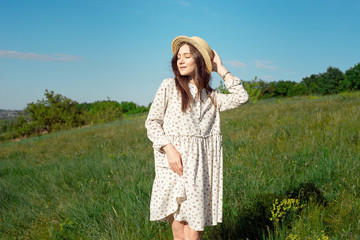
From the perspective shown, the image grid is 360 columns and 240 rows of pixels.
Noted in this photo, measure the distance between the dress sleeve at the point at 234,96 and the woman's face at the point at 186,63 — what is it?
33 cm

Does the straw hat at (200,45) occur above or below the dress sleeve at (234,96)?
above

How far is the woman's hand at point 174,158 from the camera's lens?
6.32ft

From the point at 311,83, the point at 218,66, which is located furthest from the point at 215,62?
the point at 311,83

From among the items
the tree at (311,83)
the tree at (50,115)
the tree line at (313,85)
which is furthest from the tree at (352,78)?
the tree at (50,115)

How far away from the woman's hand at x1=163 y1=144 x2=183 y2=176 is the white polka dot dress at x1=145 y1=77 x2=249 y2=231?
0.12 feet

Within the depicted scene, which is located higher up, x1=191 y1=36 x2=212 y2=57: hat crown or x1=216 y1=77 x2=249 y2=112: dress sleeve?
x1=191 y1=36 x2=212 y2=57: hat crown

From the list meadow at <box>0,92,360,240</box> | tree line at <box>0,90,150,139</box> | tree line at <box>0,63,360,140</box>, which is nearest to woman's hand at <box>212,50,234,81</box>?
Result: meadow at <box>0,92,360,240</box>

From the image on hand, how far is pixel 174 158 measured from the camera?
Answer: 1.93 meters

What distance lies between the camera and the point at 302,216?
263 cm

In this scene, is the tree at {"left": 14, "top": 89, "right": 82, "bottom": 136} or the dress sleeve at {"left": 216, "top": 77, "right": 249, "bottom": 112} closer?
the dress sleeve at {"left": 216, "top": 77, "right": 249, "bottom": 112}

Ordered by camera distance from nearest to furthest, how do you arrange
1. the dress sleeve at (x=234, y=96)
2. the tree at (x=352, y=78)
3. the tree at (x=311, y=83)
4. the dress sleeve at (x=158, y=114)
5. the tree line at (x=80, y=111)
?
the dress sleeve at (x=158, y=114), the dress sleeve at (x=234, y=96), the tree at (x=352, y=78), the tree line at (x=80, y=111), the tree at (x=311, y=83)

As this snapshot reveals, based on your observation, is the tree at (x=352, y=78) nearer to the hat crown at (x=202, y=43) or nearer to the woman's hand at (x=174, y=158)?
the hat crown at (x=202, y=43)

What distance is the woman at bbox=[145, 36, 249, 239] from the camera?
1.96 metres

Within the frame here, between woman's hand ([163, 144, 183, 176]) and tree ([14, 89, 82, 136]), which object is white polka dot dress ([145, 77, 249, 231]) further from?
tree ([14, 89, 82, 136])
